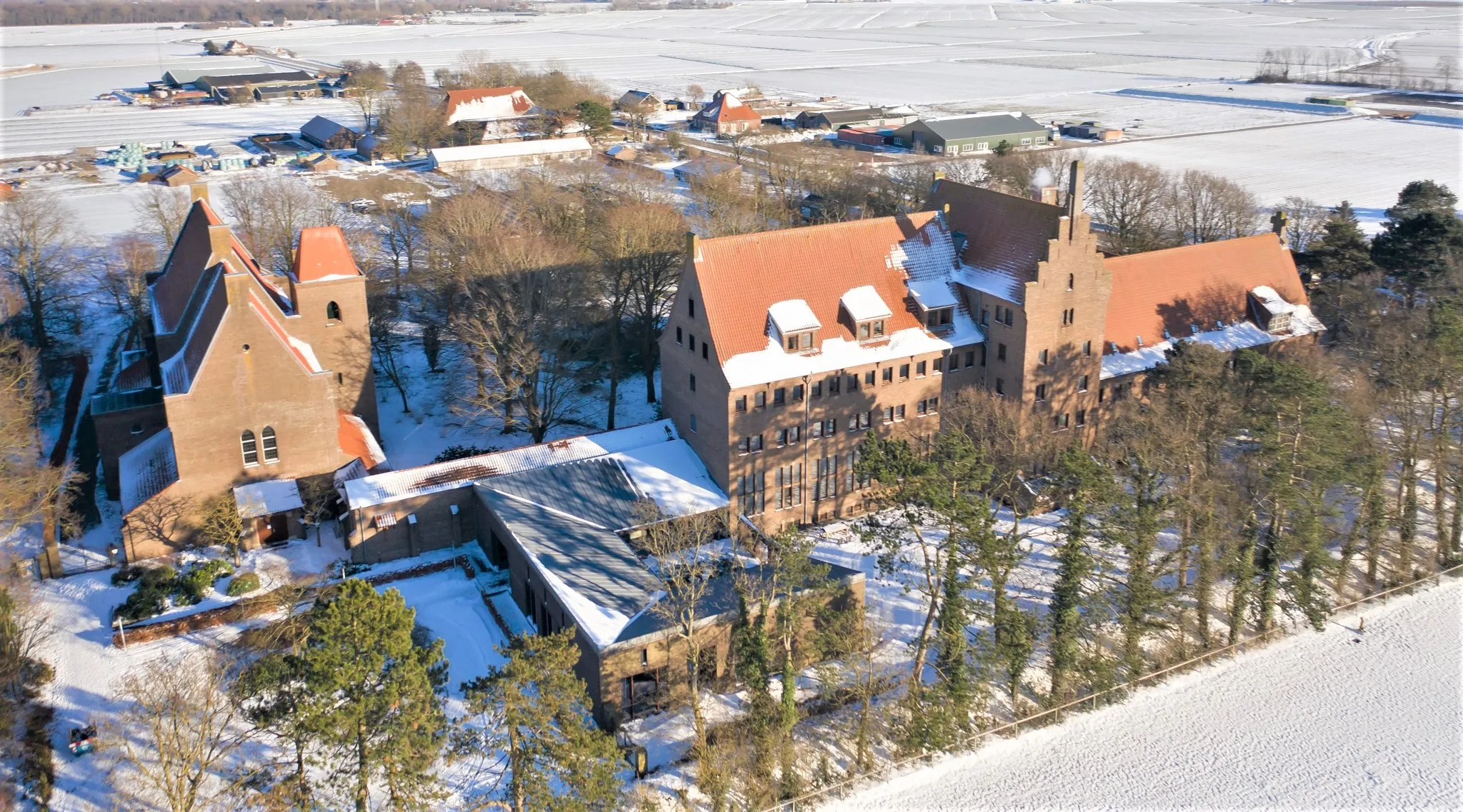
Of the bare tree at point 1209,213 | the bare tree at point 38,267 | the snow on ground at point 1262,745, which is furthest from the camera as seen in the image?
the bare tree at point 1209,213

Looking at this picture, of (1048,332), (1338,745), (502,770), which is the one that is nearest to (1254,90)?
(1048,332)

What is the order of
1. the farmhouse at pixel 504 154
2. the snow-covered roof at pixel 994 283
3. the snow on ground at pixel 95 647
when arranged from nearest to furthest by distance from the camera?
the snow on ground at pixel 95 647 < the snow-covered roof at pixel 994 283 < the farmhouse at pixel 504 154

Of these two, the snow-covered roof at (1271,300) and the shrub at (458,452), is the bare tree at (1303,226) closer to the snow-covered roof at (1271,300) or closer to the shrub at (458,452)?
the snow-covered roof at (1271,300)

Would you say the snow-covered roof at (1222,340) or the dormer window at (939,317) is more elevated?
the dormer window at (939,317)

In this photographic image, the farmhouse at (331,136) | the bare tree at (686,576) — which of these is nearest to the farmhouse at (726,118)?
the farmhouse at (331,136)

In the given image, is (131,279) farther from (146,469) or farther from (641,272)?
(641,272)

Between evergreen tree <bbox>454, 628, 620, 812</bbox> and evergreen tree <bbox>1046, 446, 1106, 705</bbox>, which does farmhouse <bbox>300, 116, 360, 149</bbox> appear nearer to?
evergreen tree <bbox>1046, 446, 1106, 705</bbox>
